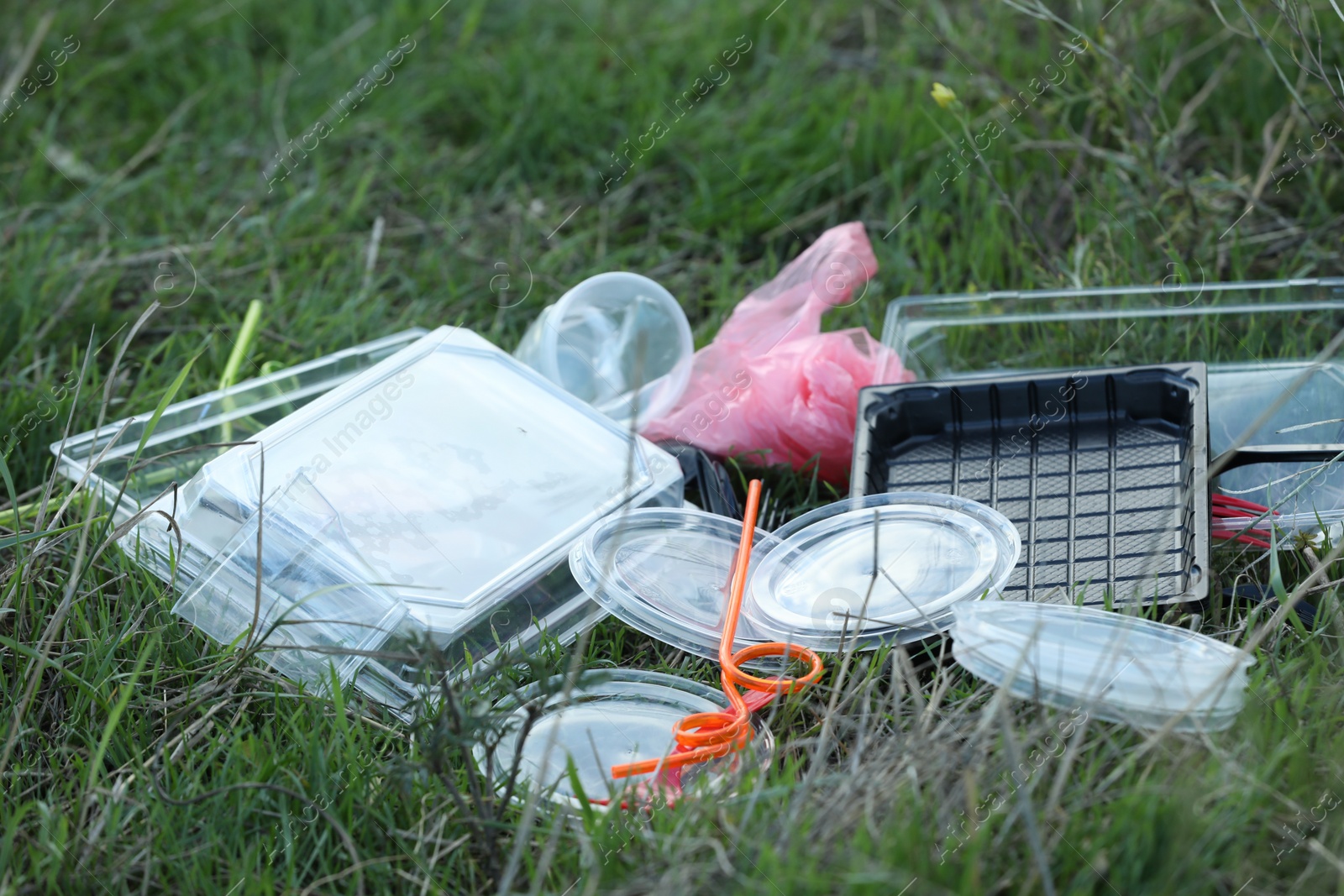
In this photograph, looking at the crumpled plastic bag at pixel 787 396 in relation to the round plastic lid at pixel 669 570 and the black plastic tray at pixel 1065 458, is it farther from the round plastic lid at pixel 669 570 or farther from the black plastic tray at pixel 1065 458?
the round plastic lid at pixel 669 570

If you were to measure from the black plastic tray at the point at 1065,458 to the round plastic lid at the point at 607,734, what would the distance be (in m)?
0.53

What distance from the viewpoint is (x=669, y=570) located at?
1.94 m

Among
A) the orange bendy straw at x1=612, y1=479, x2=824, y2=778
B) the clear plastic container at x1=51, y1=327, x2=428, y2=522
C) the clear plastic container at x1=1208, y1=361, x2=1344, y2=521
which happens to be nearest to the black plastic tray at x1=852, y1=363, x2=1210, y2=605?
the clear plastic container at x1=1208, y1=361, x2=1344, y2=521

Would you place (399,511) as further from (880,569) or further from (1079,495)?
(1079,495)

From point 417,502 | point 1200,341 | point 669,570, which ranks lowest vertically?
point 669,570

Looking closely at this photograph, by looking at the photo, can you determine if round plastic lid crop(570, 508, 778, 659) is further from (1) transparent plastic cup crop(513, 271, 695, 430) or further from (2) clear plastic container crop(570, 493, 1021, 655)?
(1) transparent plastic cup crop(513, 271, 695, 430)

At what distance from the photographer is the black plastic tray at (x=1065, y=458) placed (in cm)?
200

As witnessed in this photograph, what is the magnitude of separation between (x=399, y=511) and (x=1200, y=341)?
5.54ft

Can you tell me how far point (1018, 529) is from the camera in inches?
82.4

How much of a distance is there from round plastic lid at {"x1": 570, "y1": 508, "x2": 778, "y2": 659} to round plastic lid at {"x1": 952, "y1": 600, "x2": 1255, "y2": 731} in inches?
16.8

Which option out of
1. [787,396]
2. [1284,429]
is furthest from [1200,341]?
[787,396]

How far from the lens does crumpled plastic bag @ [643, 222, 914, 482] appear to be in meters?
2.37

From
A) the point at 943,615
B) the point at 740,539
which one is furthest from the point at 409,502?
the point at 943,615

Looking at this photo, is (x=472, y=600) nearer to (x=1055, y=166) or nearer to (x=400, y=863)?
(x=400, y=863)
